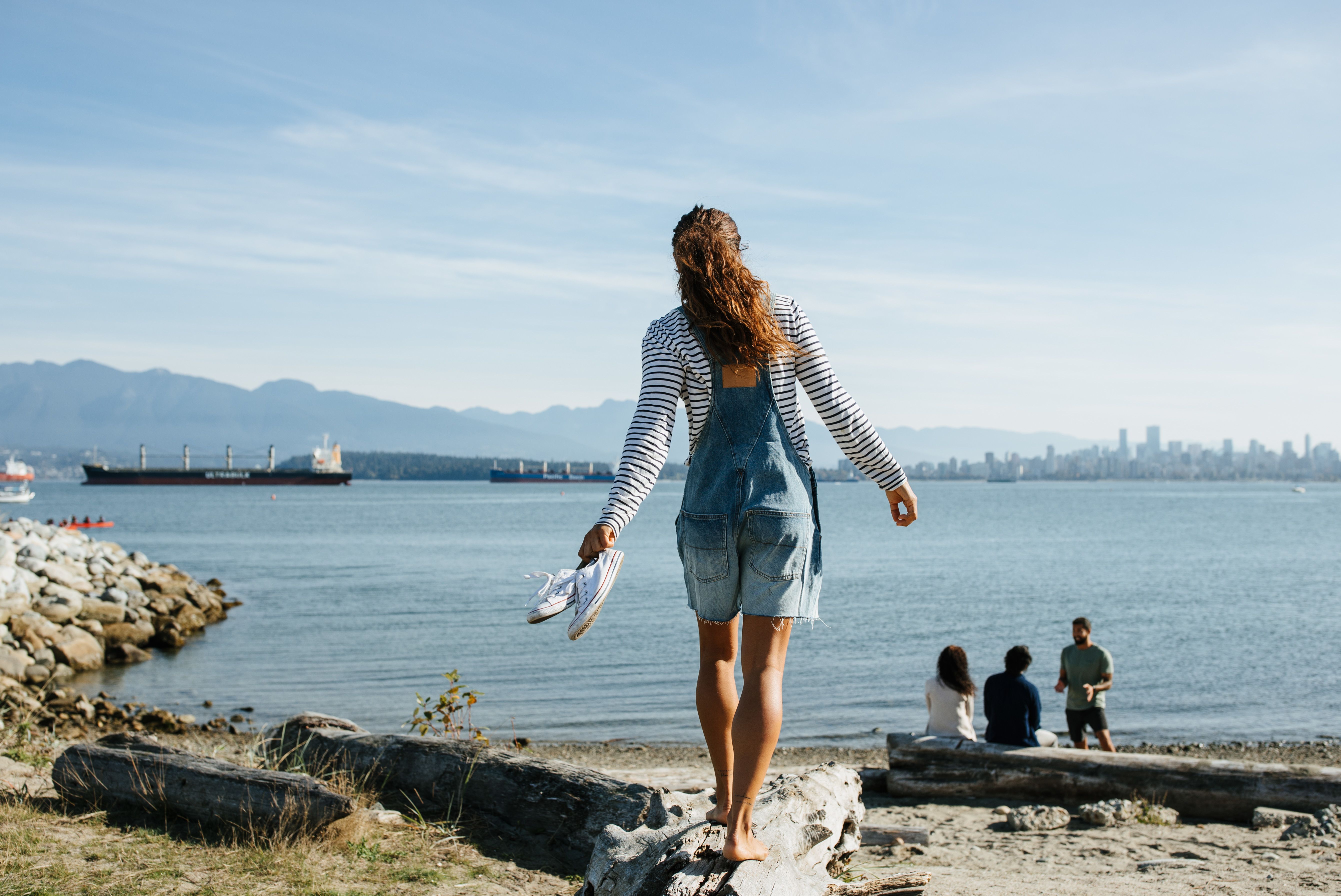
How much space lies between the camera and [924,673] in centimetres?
1705

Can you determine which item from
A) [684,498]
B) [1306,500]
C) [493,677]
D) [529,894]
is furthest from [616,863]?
[1306,500]

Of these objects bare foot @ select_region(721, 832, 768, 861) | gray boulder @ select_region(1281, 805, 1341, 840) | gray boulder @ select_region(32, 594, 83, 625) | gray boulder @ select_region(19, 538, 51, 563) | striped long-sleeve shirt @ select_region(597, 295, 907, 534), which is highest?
striped long-sleeve shirt @ select_region(597, 295, 907, 534)

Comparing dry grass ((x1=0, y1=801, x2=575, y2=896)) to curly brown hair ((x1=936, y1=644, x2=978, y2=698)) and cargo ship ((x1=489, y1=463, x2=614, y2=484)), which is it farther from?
cargo ship ((x1=489, y1=463, x2=614, y2=484))

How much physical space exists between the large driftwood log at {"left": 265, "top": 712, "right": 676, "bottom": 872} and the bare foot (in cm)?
91

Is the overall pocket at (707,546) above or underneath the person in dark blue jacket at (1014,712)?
above

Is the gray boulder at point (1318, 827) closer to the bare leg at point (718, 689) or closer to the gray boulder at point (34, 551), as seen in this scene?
the bare leg at point (718, 689)

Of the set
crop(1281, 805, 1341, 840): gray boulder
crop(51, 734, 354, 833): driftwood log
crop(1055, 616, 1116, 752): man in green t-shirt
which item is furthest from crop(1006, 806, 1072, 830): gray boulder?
crop(51, 734, 354, 833): driftwood log

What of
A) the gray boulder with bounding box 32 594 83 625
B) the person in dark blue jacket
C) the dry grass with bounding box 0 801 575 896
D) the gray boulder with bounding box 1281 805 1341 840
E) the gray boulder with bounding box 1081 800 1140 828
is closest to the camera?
the dry grass with bounding box 0 801 575 896

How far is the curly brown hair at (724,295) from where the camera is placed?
3.10 meters

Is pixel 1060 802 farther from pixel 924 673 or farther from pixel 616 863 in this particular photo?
pixel 924 673

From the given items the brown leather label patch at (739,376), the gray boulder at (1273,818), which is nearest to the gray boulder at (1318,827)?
the gray boulder at (1273,818)

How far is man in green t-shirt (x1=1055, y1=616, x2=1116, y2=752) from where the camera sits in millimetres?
9367

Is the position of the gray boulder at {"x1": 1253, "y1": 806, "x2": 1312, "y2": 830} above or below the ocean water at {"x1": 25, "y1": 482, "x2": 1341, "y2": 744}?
above

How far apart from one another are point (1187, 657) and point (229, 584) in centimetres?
2850
